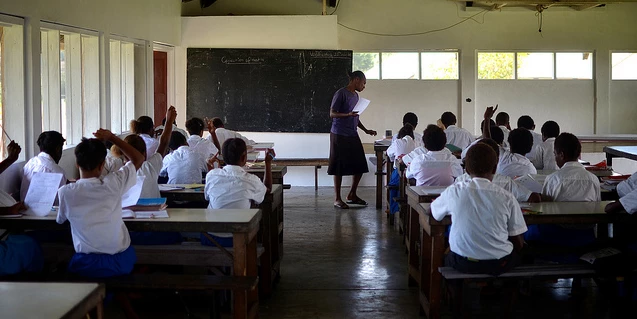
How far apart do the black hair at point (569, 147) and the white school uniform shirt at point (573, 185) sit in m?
0.05

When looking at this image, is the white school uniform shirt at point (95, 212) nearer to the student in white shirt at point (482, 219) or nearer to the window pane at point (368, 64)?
the student in white shirt at point (482, 219)

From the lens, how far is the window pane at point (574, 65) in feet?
39.4

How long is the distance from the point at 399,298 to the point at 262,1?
7.52 m

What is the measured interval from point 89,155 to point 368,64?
8.49 metres

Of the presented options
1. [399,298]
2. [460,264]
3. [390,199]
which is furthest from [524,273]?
[390,199]

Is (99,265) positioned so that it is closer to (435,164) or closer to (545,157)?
(435,164)

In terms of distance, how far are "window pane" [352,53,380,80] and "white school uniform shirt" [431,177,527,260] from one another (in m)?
8.03

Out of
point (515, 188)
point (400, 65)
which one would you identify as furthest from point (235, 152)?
point (400, 65)

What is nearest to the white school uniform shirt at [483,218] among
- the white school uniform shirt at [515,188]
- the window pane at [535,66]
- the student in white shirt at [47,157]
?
the white school uniform shirt at [515,188]

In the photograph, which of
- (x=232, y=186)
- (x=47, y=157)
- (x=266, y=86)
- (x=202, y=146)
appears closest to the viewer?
(x=232, y=186)

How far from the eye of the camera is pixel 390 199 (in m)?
7.96

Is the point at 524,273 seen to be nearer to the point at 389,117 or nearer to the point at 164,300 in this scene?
the point at 164,300

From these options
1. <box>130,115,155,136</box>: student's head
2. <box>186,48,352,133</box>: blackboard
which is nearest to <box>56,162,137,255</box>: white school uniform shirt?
<box>130,115,155,136</box>: student's head

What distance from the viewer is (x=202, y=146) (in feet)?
23.3
